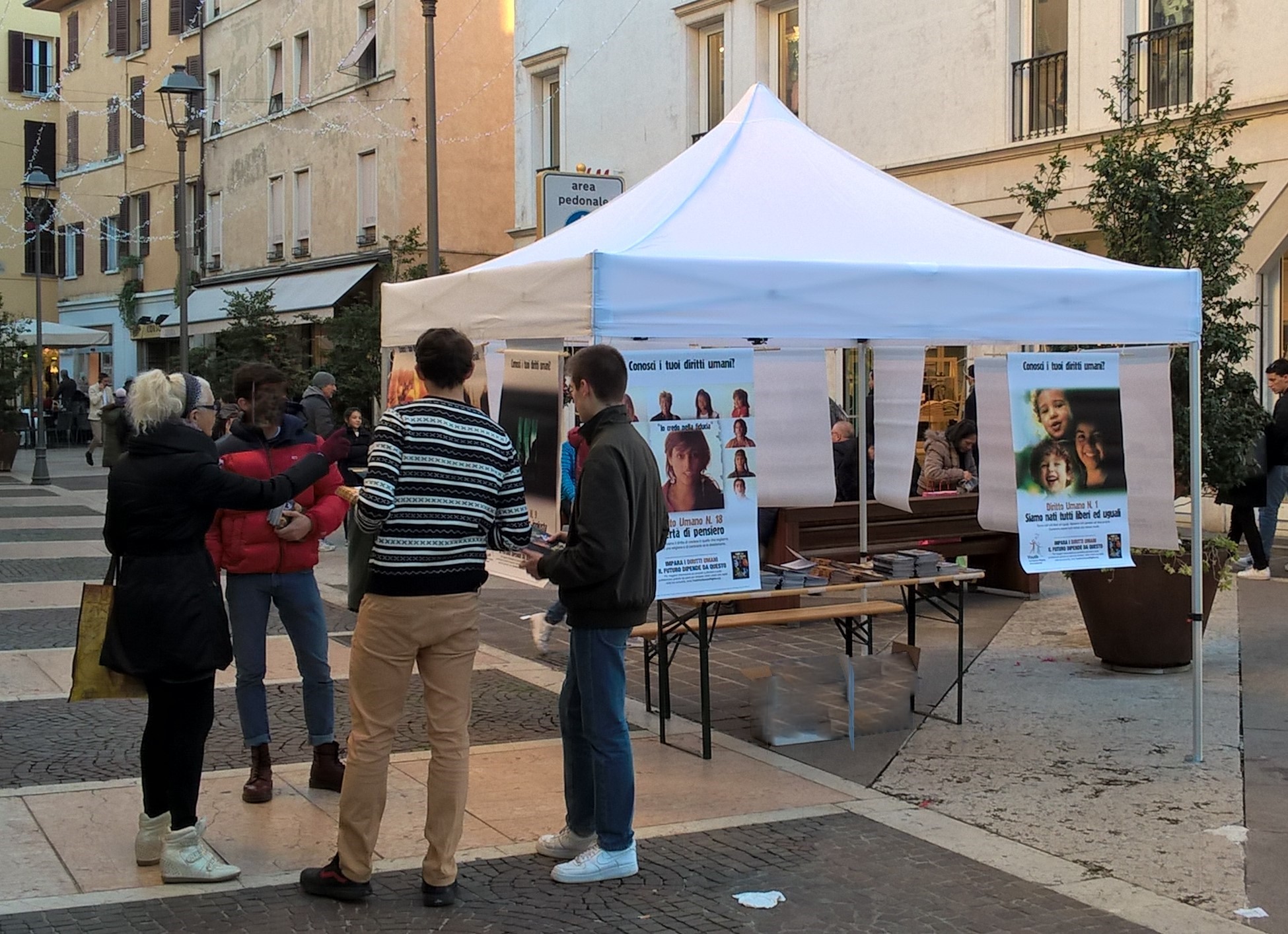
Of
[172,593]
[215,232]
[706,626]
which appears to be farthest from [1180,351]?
[215,232]

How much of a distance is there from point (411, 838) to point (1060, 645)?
5429mm

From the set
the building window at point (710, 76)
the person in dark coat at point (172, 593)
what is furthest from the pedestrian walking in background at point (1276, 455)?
the building window at point (710, 76)

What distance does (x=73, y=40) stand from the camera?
43.4 m

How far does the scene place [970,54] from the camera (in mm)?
17562

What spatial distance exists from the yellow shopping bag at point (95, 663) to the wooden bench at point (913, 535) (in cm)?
532

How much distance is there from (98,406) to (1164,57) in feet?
80.6

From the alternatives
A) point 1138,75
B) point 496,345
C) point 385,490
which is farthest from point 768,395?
point 1138,75

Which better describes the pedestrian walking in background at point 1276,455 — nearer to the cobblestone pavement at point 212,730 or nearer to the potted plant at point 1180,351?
the potted plant at point 1180,351

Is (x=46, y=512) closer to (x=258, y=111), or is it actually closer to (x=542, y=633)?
(x=542, y=633)

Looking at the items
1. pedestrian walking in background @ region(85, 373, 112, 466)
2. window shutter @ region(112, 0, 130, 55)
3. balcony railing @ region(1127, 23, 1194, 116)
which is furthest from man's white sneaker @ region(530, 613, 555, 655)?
window shutter @ region(112, 0, 130, 55)

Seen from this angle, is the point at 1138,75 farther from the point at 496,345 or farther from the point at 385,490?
the point at 385,490

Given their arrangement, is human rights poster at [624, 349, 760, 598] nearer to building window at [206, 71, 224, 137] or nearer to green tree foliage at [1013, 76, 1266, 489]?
green tree foliage at [1013, 76, 1266, 489]

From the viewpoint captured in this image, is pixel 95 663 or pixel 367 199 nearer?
pixel 95 663

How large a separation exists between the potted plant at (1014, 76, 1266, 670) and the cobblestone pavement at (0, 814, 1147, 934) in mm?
3554
